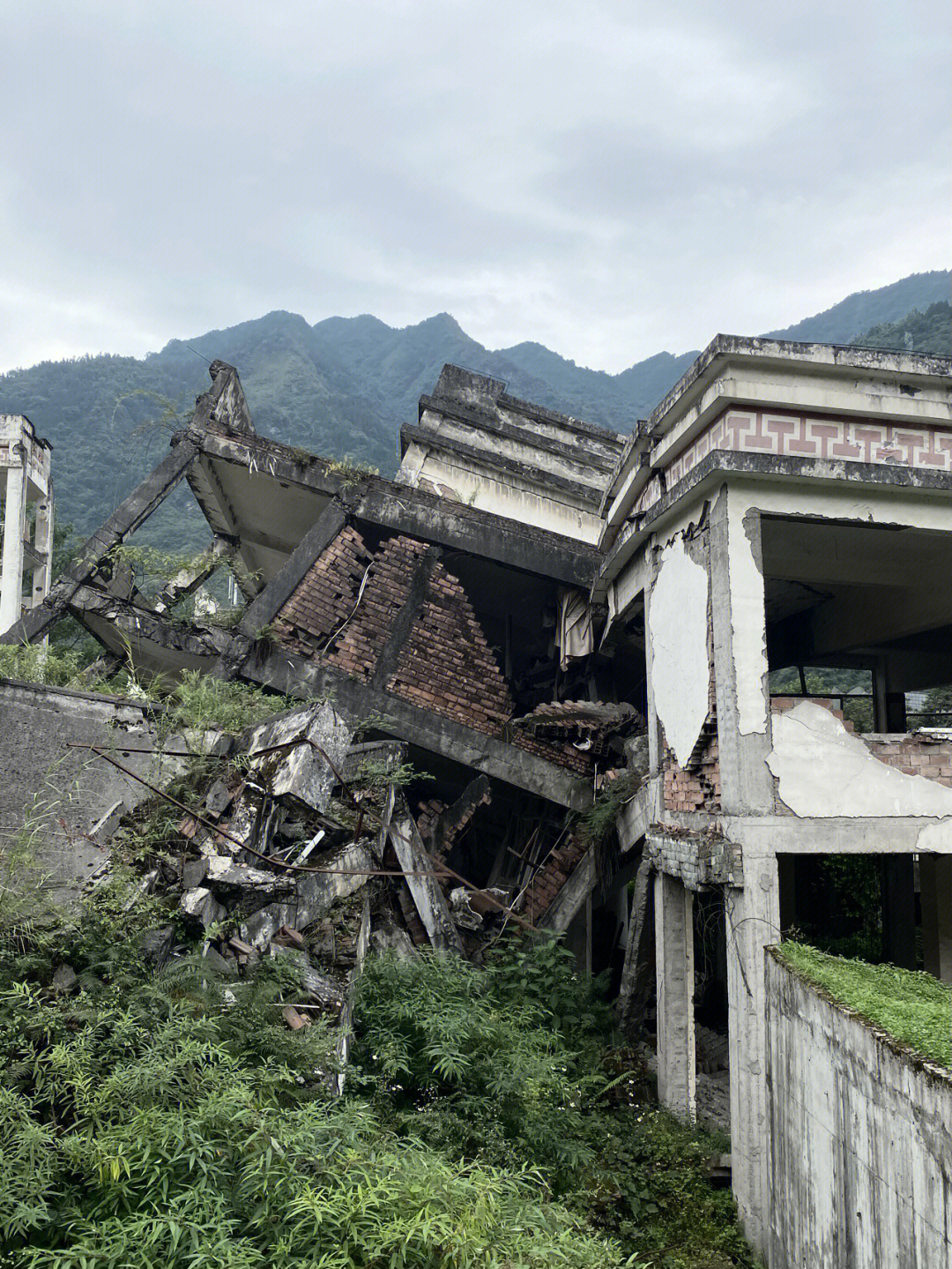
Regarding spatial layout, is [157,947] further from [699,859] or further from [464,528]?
[464,528]

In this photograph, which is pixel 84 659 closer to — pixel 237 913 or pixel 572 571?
pixel 572 571

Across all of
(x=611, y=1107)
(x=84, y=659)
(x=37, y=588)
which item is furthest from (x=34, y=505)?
(x=611, y=1107)

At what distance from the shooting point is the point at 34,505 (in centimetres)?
1900

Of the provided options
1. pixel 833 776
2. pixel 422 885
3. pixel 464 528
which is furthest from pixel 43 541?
pixel 833 776

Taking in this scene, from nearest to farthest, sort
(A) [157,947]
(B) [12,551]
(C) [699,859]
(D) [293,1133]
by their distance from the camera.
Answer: (D) [293,1133]
(A) [157,947]
(C) [699,859]
(B) [12,551]

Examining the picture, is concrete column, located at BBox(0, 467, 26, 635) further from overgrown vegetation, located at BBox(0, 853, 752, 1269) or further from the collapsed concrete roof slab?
overgrown vegetation, located at BBox(0, 853, 752, 1269)

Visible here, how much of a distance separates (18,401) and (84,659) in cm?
4174

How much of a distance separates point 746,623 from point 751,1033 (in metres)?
2.59

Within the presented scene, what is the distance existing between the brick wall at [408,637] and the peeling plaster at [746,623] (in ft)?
12.4

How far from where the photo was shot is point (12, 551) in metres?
16.7

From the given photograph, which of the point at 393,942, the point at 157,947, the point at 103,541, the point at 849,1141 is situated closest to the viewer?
the point at 849,1141

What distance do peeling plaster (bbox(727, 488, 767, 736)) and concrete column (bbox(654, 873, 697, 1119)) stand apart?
180 centimetres

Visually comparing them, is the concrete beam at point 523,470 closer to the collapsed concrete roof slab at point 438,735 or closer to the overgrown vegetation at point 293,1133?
the collapsed concrete roof slab at point 438,735

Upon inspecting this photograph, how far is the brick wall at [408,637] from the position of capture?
967 cm
